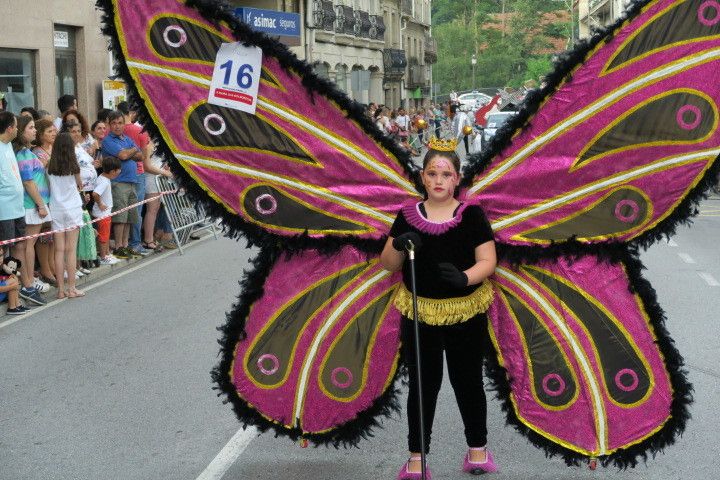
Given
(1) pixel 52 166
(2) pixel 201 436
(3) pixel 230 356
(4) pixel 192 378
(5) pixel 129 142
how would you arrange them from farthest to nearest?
(5) pixel 129 142 < (1) pixel 52 166 < (4) pixel 192 378 < (2) pixel 201 436 < (3) pixel 230 356

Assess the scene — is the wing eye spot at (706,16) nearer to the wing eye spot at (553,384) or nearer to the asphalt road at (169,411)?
the wing eye spot at (553,384)

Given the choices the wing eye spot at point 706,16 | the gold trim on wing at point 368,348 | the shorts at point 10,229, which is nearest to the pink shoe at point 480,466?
the gold trim on wing at point 368,348

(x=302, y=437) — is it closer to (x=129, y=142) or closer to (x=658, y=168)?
(x=658, y=168)

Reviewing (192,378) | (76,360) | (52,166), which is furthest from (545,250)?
(52,166)

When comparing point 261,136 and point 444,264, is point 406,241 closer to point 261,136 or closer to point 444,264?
point 444,264

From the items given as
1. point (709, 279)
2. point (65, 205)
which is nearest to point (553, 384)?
point (65, 205)

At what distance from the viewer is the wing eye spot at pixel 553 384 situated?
17.4 ft

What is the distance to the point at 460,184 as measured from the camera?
528 centimetres

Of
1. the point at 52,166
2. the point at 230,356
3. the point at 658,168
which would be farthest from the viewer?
the point at 52,166

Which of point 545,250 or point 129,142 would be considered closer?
point 545,250

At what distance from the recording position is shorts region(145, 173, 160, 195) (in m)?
15.6

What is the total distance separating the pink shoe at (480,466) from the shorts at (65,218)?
7.07 meters

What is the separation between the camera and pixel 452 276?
4977 mm

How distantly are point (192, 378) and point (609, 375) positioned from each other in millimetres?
3589
